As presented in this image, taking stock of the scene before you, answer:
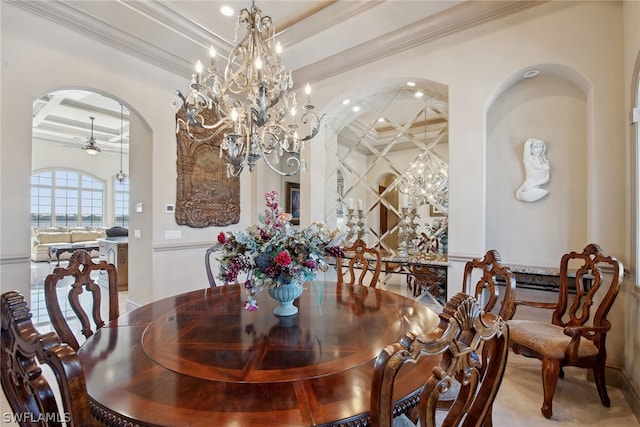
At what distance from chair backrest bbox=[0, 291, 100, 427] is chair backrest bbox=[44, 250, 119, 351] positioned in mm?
884

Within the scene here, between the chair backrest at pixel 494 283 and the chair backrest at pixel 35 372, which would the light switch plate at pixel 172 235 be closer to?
the chair backrest at pixel 35 372

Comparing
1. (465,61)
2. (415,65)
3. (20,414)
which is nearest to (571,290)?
(465,61)

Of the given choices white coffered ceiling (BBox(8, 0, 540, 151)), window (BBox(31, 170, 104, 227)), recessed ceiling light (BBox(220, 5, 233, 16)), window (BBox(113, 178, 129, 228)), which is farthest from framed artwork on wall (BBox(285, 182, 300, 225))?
window (BBox(31, 170, 104, 227))

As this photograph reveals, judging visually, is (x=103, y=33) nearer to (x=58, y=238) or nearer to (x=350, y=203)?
(x=350, y=203)

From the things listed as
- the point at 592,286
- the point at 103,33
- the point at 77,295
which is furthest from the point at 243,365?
the point at 103,33

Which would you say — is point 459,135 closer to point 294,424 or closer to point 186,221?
point 294,424

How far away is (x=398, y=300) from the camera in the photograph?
A: 6.24 ft

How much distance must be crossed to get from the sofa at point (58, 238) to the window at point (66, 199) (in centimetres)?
52

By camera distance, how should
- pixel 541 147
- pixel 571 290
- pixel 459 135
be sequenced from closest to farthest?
pixel 571 290 < pixel 541 147 < pixel 459 135

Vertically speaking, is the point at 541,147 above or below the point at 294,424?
above

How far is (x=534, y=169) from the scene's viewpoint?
106 inches

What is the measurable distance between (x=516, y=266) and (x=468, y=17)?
7.99 ft

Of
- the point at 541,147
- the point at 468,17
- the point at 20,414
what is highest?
the point at 468,17

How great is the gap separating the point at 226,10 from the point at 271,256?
2652 millimetres
